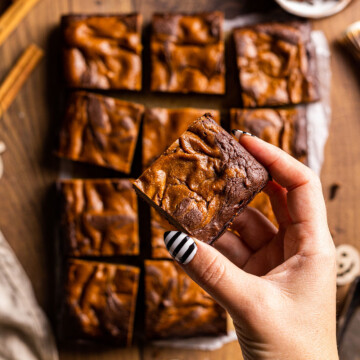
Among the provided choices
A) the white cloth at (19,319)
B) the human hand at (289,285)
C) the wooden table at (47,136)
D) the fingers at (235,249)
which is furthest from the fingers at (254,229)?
the white cloth at (19,319)

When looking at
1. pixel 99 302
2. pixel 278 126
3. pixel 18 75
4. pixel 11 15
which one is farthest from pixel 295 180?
pixel 11 15

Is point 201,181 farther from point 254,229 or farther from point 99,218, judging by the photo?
point 99,218

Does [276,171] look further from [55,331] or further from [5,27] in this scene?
[5,27]

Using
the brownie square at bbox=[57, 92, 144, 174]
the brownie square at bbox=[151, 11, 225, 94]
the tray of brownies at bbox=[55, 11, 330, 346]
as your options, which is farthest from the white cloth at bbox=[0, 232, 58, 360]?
the brownie square at bbox=[151, 11, 225, 94]

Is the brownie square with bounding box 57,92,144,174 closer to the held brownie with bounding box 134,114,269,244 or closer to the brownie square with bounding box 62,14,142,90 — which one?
the brownie square with bounding box 62,14,142,90

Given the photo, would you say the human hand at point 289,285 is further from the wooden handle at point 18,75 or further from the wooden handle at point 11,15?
the wooden handle at point 11,15
